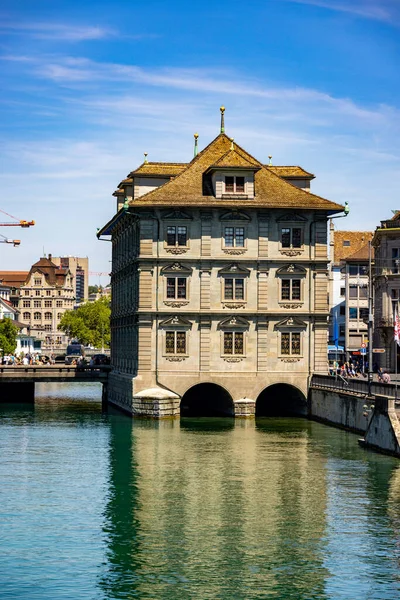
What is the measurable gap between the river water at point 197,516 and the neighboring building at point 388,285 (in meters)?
44.8

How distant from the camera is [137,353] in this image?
89.4m

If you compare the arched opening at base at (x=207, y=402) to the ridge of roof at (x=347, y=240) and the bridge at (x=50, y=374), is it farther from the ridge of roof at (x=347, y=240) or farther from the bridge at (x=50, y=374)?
the ridge of roof at (x=347, y=240)

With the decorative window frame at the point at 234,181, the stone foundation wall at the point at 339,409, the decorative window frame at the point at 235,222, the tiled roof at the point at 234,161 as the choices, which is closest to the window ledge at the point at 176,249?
the decorative window frame at the point at 235,222

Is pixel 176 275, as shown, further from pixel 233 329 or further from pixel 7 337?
pixel 7 337

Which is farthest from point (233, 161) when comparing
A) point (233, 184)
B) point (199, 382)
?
point (199, 382)

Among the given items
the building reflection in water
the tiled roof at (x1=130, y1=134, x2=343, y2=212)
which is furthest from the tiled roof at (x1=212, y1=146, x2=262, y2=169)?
the building reflection in water

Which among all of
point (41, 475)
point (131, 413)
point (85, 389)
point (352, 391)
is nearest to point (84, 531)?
point (41, 475)

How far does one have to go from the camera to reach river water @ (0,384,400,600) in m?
38.7

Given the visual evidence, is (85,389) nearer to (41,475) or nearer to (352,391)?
(352,391)

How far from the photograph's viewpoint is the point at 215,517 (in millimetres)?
48719

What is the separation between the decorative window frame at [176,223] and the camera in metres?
88.4

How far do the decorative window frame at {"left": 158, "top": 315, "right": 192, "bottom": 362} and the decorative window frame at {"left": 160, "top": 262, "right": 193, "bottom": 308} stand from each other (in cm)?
103

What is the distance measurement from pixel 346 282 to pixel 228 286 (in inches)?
2661

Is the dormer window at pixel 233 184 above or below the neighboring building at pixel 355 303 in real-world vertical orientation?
above
